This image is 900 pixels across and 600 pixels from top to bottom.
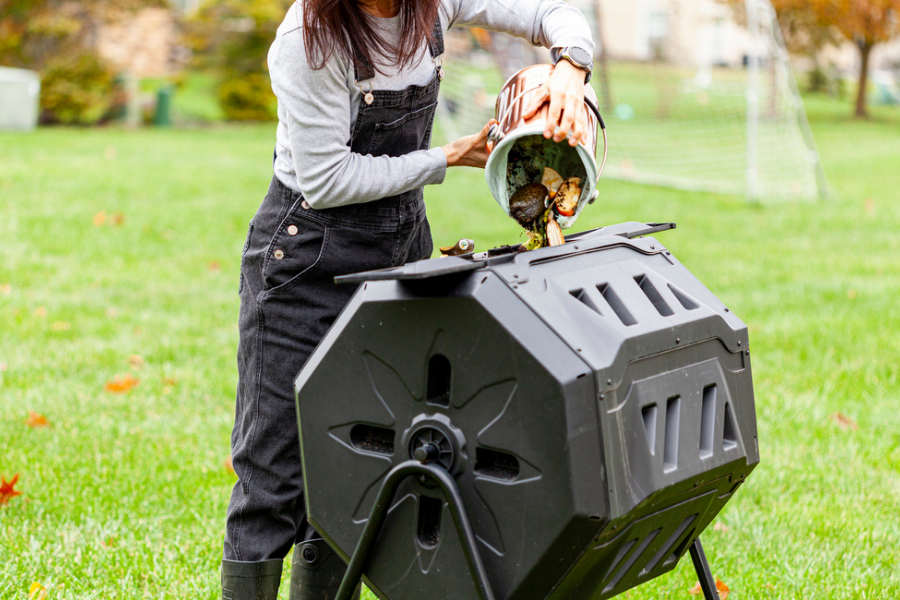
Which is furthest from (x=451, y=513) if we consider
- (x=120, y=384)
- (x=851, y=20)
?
(x=851, y=20)

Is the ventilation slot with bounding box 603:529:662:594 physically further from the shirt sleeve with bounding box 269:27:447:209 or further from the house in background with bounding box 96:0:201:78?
the house in background with bounding box 96:0:201:78

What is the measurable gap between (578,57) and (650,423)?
75cm

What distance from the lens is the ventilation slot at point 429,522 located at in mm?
1652

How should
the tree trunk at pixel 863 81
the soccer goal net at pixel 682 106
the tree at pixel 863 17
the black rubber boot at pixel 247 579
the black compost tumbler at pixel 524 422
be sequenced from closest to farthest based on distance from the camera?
the black compost tumbler at pixel 524 422 → the black rubber boot at pixel 247 579 → the soccer goal net at pixel 682 106 → the tree at pixel 863 17 → the tree trunk at pixel 863 81

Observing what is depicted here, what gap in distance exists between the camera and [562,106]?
5.65 ft

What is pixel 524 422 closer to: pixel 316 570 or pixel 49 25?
pixel 316 570

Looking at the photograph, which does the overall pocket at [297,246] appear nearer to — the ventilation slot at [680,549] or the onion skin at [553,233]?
the onion skin at [553,233]

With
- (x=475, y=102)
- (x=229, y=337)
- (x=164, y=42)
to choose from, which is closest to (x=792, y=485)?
(x=229, y=337)

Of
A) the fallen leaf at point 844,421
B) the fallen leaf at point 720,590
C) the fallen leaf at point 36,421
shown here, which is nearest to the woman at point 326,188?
the fallen leaf at point 720,590

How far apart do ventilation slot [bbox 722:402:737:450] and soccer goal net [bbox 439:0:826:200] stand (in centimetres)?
787

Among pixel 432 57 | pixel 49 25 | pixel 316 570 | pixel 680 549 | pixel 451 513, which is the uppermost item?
pixel 432 57

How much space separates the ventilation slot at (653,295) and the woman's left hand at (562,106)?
275mm

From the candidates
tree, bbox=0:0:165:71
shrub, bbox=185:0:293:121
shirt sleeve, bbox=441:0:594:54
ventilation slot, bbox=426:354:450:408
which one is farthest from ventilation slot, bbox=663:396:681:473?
shrub, bbox=185:0:293:121

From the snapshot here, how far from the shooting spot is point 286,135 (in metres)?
2.01
